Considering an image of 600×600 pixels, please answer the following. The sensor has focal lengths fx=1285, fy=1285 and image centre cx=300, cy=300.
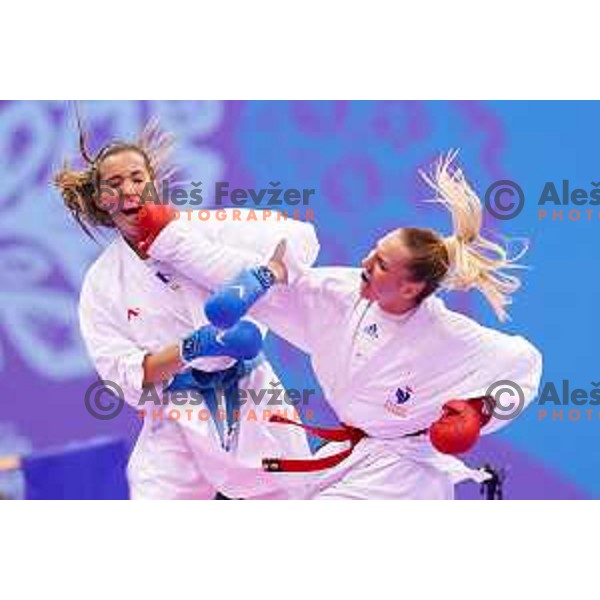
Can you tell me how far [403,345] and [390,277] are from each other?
130mm

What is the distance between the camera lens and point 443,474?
2.43 meters

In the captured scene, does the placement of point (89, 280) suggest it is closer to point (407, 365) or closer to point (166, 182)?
point (166, 182)

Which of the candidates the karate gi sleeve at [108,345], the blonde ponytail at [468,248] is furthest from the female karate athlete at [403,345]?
the karate gi sleeve at [108,345]

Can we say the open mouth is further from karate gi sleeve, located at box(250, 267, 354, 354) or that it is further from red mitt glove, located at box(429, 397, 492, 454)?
red mitt glove, located at box(429, 397, 492, 454)

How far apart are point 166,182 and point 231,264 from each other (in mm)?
198

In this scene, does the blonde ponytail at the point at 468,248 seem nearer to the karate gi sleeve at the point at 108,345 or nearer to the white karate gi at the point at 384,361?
the white karate gi at the point at 384,361

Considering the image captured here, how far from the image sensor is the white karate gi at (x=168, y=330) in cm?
241

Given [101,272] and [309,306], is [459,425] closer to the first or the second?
[309,306]

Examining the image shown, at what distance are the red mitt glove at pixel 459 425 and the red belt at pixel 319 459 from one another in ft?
0.47

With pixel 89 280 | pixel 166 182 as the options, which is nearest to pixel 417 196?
pixel 166 182

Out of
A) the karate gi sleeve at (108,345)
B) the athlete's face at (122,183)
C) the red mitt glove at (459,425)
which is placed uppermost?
the athlete's face at (122,183)

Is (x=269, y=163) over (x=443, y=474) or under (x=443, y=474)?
over

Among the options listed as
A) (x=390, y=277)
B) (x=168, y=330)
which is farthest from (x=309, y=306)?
(x=168, y=330)

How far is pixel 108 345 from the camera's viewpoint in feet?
7.90
